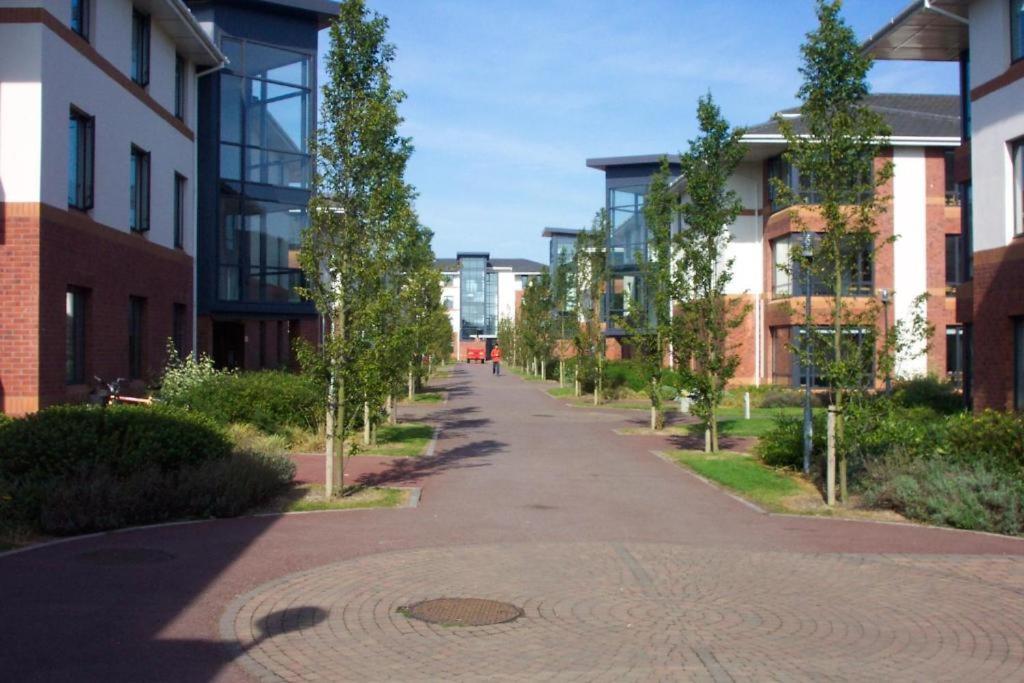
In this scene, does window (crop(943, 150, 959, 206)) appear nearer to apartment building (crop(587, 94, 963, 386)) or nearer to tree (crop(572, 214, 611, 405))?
apartment building (crop(587, 94, 963, 386))

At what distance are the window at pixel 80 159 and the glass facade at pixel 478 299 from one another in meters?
103

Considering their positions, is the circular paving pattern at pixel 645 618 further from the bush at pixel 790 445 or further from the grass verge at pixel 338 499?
the bush at pixel 790 445

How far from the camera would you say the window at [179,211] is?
22.9 m

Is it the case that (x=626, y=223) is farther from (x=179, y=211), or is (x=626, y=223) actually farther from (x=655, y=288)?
(x=179, y=211)

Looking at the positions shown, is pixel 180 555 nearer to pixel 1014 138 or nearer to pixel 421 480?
pixel 421 480

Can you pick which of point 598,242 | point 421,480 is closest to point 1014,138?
point 421,480

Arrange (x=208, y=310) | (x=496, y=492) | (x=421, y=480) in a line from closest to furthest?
1. (x=496, y=492)
2. (x=421, y=480)
3. (x=208, y=310)

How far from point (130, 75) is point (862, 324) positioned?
14.0 meters

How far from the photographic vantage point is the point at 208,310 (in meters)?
25.1

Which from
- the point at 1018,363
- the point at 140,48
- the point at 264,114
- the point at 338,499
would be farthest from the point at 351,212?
the point at 264,114

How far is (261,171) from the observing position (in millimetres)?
26125

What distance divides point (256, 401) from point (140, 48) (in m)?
7.41

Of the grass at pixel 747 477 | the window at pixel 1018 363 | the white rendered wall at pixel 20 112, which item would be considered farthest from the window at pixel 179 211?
the window at pixel 1018 363

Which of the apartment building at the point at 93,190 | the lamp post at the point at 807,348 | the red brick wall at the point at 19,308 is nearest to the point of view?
the lamp post at the point at 807,348
